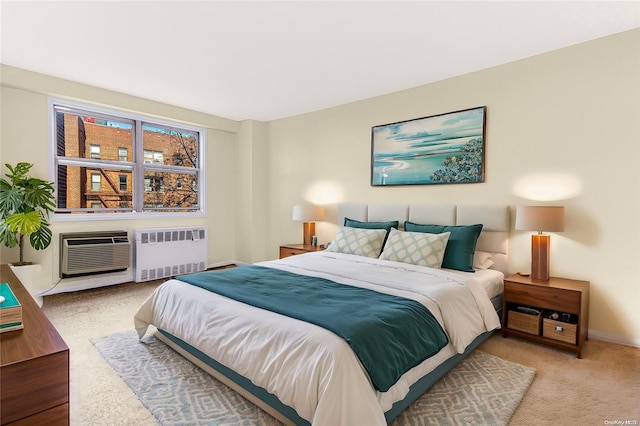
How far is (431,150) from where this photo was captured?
3.81 metres

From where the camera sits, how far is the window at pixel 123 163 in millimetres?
4223

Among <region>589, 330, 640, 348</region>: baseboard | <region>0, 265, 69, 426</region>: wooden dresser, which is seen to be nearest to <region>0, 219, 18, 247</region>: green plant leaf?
<region>0, 265, 69, 426</region>: wooden dresser

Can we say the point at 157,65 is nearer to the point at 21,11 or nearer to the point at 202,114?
the point at 21,11

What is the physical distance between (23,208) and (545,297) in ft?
16.6

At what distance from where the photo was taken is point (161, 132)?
514 centimetres

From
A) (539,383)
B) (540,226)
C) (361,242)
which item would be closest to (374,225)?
(361,242)

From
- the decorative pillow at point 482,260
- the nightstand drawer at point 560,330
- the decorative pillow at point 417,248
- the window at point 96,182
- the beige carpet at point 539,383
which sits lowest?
the beige carpet at point 539,383

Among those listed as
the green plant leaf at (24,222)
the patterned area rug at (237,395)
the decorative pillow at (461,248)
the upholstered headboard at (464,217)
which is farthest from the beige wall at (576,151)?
the green plant leaf at (24,222)

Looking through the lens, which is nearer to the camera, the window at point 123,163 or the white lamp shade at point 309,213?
the window at point 123,163

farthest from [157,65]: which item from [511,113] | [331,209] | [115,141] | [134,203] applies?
[511,113]

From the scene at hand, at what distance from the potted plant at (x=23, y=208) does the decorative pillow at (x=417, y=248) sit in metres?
3.57

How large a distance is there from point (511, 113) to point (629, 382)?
2367 mm

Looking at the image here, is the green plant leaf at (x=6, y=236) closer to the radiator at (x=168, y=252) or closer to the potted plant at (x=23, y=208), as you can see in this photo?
the potted plant at (x=23, y=208)

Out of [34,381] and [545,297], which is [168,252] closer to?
[34,381]
